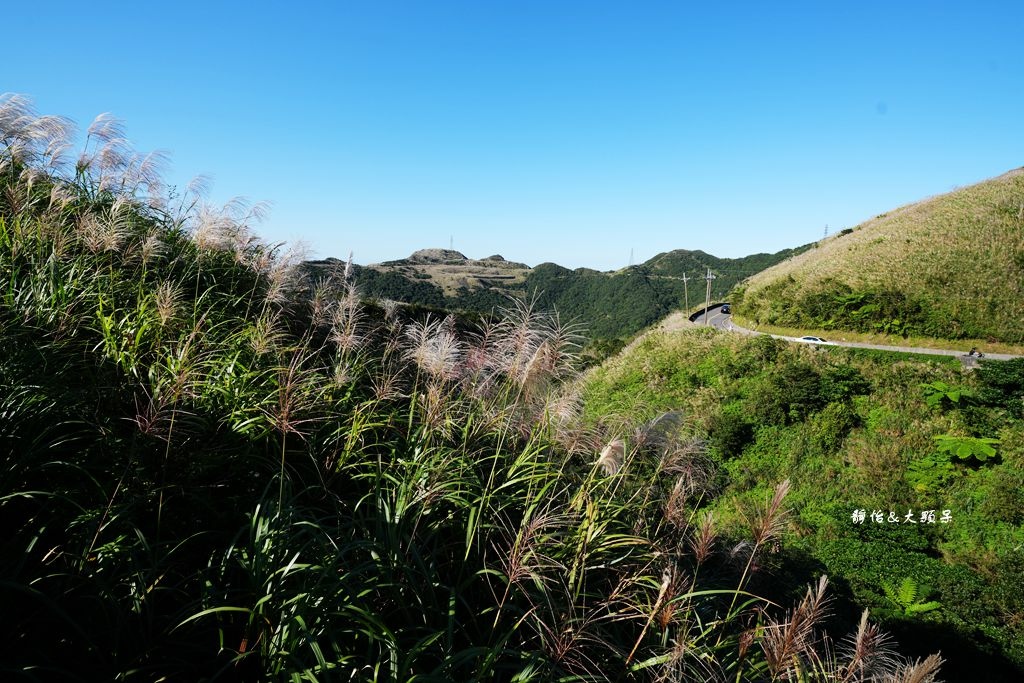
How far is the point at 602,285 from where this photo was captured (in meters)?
109

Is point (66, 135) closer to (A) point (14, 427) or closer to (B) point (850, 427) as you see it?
(A) point (14, 427)

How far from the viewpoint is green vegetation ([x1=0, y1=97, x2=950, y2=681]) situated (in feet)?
7.36

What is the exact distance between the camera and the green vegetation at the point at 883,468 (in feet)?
37.9

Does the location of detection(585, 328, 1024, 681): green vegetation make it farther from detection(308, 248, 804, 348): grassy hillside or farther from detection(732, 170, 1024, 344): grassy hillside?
detection(308, 248, 804, 348): grassy hillside

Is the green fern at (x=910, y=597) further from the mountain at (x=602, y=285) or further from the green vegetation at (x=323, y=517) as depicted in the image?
the mountain at (x=602, y=285)

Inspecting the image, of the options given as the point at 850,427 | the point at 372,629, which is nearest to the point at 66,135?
the point at 372,629

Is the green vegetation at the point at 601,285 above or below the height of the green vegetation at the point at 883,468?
above

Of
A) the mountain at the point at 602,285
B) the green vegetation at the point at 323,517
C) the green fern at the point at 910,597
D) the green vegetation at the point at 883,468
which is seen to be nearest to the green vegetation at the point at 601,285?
the mountain at the point at 602,285

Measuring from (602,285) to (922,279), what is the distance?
79.1 meters

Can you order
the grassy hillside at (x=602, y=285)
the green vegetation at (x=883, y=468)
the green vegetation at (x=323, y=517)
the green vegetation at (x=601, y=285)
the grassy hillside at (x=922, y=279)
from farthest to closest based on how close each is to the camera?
the grassy hillside at (x=602, y=285)
the green vegetation at (x=601, y=285)
the grassy hillside at (x=922, y=279)
the green vegetation at (x=883, y=468)
the green vegetation at (x=323, y=517)

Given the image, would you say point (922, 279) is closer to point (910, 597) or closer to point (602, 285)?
point (910, 597)

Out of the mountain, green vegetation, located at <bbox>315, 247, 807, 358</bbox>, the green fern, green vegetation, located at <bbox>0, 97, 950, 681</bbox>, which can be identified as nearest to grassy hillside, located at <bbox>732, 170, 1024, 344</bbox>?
the green fern

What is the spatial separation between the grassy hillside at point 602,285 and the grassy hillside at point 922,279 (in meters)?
26.5

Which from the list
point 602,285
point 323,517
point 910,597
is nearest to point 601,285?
point 602,285
